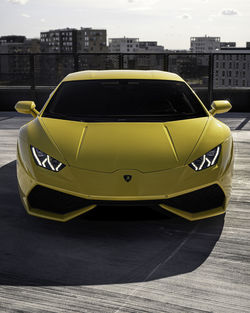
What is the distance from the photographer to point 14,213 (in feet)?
15.6

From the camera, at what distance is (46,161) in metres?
4.04

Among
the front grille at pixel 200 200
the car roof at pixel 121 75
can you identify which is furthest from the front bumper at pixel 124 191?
the car roof at pixel 121 75

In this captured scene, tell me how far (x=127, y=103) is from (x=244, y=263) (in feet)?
7.47

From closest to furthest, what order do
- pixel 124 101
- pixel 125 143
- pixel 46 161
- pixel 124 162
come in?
pixel 124 162 → pixel 46 161 → pixel 125 143 → pixel 124 101

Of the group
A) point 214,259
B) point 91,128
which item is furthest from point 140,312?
point 91,128

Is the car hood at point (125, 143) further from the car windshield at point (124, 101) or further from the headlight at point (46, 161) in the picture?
the car windshield at point (124, 101)

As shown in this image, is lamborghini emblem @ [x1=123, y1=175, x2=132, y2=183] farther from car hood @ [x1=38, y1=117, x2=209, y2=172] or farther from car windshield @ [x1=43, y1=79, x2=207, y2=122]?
car windshield @ [x1=43, y1=79, x2=207, y2=122]

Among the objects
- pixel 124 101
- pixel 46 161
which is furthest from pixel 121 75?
pixel 46 161

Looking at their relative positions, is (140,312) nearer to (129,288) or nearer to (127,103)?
(129,288)

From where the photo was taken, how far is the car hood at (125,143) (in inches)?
154

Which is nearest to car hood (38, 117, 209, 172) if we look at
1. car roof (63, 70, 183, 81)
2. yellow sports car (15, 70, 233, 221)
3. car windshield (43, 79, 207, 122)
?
yellow sports car (15, 70, 233, 221)

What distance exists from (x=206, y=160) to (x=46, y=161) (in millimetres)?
1357

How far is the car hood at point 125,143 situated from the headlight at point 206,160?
4.0 inches

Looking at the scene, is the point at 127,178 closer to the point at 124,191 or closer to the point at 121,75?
the point at 124,191
